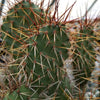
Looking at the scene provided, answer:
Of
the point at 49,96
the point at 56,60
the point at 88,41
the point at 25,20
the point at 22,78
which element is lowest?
the point at 49,96

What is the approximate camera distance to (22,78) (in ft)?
4.25

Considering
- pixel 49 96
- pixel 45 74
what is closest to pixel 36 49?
pixel 45 74

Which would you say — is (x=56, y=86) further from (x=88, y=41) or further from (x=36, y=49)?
(x=88, y=41)

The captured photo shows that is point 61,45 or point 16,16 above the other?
point 16,16

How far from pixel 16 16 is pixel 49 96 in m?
0.74

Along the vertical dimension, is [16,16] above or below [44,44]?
above

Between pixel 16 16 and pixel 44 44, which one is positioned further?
pixel 16 16

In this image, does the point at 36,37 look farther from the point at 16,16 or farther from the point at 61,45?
the point at 16,16

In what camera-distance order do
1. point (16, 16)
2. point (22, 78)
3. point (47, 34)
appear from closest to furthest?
point (47, 34) → point (22, 78) → point (16, 16)

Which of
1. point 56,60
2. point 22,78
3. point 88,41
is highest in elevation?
point 88,41

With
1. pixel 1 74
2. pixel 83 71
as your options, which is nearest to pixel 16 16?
pixel 1 74

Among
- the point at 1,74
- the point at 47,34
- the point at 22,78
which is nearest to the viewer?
the point at 47,34

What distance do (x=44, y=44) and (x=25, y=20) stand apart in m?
0.51

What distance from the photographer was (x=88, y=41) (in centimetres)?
156
